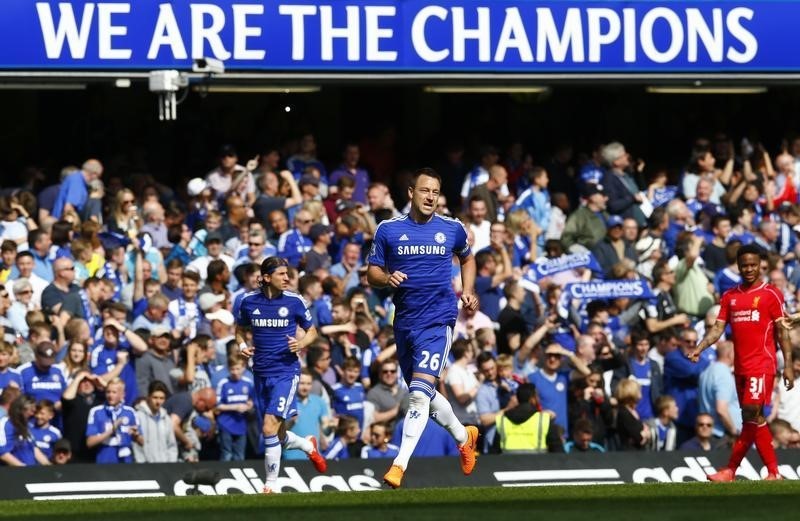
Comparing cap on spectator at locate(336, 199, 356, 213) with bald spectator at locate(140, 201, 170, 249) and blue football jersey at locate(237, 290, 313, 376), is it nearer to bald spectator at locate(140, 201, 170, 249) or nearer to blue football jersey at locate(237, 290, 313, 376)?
bald spectator at locate(140, 201, 170, 249)

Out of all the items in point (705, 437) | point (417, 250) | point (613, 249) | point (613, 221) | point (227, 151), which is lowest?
point (705, 437)

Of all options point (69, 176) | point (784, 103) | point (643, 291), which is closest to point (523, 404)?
point (643, 291)

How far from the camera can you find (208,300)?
2055 cm

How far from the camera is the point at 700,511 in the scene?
13.6 meters

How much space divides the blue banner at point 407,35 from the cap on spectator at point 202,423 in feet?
14.1

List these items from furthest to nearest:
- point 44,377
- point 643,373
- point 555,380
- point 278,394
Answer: point 643,373 → point 555,380 → point 44,377 → point 278,394

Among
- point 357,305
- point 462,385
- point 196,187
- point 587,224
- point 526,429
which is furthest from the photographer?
point 587,224

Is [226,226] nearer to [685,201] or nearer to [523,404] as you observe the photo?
[523,404]

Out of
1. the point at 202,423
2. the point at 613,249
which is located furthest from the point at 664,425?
the point at 202,423

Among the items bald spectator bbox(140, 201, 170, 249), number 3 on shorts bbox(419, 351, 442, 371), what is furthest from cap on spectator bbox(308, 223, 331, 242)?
number 3 on shorts bbox(419, 351, 442, 371)

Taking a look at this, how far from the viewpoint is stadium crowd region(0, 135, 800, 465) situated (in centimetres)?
1955

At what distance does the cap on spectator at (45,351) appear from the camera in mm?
19172

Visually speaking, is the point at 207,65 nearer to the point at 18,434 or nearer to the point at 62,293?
the point at 62,293

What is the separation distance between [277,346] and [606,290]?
5124 millimetres
